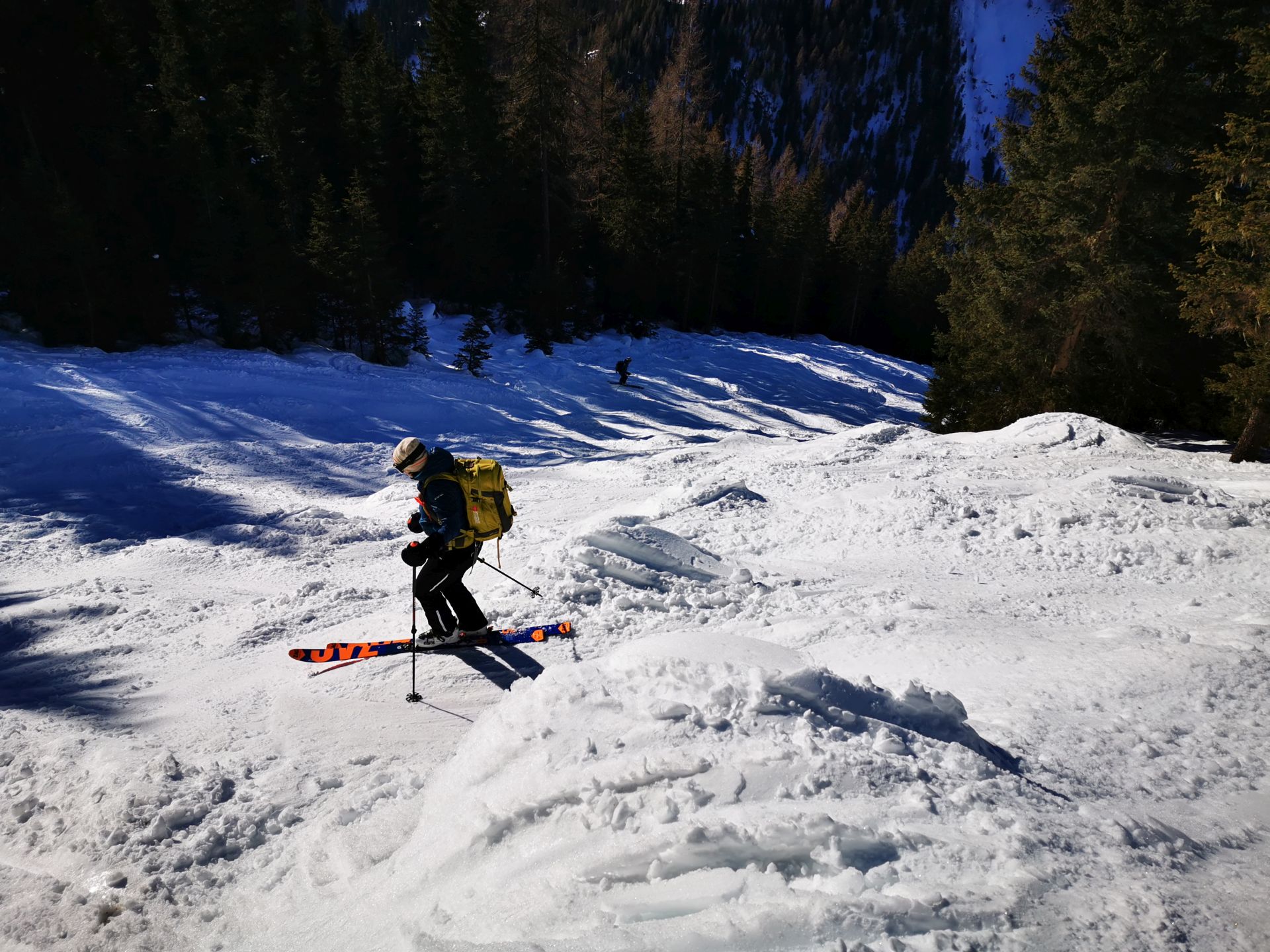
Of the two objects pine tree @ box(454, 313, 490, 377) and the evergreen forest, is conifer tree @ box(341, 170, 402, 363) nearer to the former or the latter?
the evergreen forest

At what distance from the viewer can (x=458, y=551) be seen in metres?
5.41

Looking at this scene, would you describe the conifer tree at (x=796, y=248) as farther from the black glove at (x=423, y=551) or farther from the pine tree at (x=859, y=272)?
the black glove at (x=423, y=551)

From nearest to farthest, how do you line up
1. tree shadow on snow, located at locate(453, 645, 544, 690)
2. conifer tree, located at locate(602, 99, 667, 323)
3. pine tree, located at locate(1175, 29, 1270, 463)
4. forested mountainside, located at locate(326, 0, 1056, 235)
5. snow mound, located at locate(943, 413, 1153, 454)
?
tree shadow on snow, located at locate(453, 645, 544, 690) < pine tree, located at locate(1175, 29, 1270, 463) < snow mound, located at locate(943, 413, 1153, 454) < conifer tree, located at locate(602, 99, 667, 323) < forested mountainside, located at locate(326, 0, 1056, 235)

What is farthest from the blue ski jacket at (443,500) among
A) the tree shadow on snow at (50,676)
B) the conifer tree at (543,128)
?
the conifer tree at (543,128)

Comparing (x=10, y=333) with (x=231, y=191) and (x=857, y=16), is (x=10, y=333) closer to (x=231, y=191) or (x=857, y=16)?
(x=231, y=191)

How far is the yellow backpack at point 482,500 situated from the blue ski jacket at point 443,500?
8 cm

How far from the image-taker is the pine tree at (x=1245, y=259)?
984 cm

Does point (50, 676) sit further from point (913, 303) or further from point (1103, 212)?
point (913, 303)

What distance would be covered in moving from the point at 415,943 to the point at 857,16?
554 feet

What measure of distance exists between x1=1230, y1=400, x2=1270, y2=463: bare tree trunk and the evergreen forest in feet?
0.20

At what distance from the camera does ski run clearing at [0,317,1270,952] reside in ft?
8.38

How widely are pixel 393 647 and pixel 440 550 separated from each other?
1.02 m

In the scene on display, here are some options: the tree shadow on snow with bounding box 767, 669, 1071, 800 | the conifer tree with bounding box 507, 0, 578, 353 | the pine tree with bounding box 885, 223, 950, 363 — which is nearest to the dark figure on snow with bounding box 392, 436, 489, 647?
the tree shadow on snow with bounding box 767, 669, 1071, 800

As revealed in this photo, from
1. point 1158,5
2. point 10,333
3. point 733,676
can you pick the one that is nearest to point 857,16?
point 1158,5
